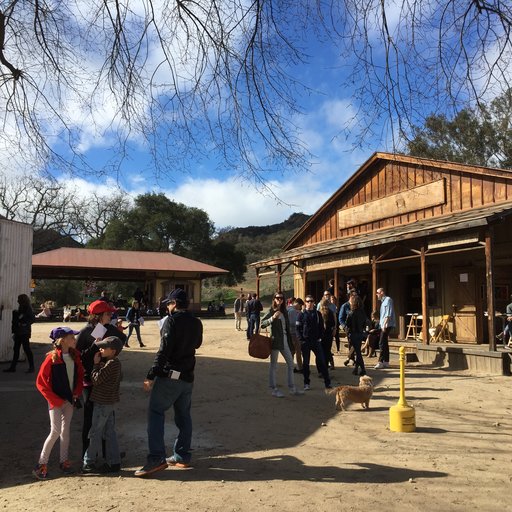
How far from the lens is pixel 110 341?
4.75 meters

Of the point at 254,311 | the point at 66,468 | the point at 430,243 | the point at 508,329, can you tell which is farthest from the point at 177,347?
the point at 254,311

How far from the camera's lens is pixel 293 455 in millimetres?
5090

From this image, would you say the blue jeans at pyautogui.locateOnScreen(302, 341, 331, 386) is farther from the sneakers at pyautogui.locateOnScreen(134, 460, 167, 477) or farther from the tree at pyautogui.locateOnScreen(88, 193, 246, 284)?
the tree at pyautogui.locateOnScreen(88, 193, 246, 284)

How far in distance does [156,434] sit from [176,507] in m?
0.88

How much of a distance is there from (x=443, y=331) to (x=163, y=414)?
445 inches

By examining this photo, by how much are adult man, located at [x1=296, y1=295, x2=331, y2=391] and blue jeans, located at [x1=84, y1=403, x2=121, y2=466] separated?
4.58 meters

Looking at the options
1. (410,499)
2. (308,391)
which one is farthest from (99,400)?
(308,391)

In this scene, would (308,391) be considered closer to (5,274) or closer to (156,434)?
(156,434)

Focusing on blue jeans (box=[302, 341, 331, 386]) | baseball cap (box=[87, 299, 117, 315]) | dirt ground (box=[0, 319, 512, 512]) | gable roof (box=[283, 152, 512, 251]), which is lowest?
dirt ground (box=[0, 319, 512, 512])

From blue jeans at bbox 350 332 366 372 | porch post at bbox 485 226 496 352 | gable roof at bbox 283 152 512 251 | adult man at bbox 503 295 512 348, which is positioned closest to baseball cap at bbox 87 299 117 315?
gable roof at bbox 283 152 512 251

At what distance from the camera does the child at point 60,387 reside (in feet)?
15.1

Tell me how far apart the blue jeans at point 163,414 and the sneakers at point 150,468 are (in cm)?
3

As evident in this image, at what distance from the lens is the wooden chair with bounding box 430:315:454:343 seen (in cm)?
1391

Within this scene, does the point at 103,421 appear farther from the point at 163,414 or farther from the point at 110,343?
the point at 110,343
